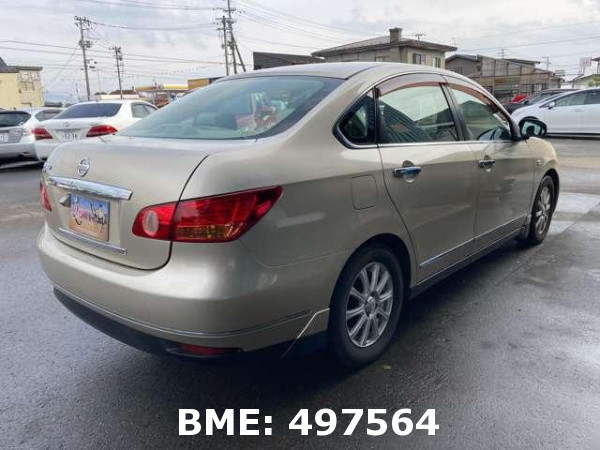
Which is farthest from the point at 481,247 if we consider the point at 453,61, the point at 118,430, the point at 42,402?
the point at 453,61

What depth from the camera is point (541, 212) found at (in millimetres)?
4816

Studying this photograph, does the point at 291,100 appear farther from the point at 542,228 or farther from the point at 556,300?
the point at 542,228

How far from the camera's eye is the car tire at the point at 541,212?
15.3 feet

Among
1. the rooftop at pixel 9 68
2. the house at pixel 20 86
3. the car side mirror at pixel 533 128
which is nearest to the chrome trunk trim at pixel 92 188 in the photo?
the car side mirror at pixel 533 128

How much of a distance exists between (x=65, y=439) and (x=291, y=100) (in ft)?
6.36

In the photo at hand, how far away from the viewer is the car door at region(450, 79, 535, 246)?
3.55 metres

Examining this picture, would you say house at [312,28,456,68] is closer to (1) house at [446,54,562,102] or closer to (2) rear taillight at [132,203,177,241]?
(1) house at [446,54,562,102]

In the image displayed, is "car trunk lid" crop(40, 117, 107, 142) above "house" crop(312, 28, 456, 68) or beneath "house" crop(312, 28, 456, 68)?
beneath

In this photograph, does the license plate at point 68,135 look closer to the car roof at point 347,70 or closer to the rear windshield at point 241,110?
the rear windshield at point 241,110

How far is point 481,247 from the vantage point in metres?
3.73

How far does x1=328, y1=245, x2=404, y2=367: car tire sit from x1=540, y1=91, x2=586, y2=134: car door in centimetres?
1520

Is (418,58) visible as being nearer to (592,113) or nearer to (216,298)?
(592,113)

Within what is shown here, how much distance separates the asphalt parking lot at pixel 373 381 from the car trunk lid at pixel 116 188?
30.5 inches

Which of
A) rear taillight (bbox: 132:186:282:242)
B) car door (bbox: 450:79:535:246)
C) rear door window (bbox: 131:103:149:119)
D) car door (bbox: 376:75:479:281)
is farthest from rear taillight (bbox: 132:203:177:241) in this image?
rear door window (bbox: 131:103:149:119)
